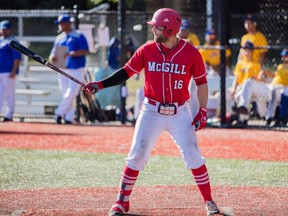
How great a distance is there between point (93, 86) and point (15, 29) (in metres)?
20.3

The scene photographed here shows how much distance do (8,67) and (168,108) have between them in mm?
9317

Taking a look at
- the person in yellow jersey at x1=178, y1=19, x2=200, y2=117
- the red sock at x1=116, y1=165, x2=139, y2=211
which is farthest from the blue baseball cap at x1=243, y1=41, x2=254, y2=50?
the red sock at x1=116, y1=165, x2=139, y2=211

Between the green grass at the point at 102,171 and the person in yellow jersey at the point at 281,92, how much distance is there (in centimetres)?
418

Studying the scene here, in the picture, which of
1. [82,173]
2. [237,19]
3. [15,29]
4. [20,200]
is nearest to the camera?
[20,200]

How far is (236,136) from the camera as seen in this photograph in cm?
1352

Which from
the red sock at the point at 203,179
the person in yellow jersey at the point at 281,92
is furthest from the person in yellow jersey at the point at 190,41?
the red sock at the point at 203,179

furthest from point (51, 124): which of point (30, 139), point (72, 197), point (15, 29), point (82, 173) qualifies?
point (15, 29)

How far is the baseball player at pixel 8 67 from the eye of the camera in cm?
1562

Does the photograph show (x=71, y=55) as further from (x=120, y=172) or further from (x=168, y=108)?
(x=168, y=108)

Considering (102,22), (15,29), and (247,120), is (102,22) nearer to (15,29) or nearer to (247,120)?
(247,120)

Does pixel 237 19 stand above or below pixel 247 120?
above

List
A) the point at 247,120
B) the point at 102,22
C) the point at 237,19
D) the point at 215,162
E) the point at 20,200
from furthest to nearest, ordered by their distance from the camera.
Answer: the point at 237,19 → the point at 102,22 → the point at 247,120 → the point at 215,162 → the point at 20,200

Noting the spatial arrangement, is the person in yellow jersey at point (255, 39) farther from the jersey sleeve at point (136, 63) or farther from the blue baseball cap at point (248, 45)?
the jersey sleeve at point (136, 63)

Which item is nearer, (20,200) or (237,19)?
(20,200)
